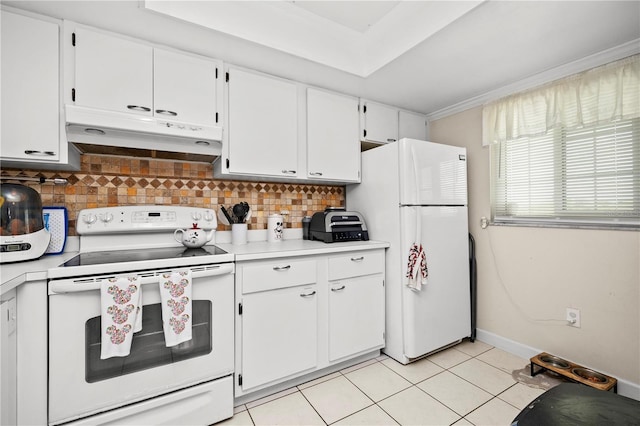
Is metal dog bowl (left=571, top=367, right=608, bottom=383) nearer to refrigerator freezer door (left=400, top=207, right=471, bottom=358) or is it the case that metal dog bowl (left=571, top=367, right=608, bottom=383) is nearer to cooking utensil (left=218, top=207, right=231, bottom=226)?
refrigerator freezer door (left=400, top=207, right=471, bottom=358)

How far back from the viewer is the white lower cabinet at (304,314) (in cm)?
174

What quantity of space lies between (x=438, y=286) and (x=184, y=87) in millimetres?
2405

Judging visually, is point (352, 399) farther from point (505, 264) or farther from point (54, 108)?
point (54, 108)

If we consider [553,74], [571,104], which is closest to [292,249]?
[571,104]

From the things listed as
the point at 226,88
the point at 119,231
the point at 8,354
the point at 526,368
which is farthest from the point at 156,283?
the point at 526,368

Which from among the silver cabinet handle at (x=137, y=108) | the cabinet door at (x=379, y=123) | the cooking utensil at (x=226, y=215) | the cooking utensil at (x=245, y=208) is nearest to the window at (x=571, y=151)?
the cabinet door at (x=379, y=123)

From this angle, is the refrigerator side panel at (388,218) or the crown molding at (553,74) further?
the refrigerator side panel at (388,218)

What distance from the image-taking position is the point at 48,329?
127 centimetres

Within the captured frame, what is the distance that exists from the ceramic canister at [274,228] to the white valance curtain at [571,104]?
2.00 meters

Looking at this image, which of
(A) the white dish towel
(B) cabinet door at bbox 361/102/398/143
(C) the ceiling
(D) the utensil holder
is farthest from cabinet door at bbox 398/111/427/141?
(D) the utensil holder

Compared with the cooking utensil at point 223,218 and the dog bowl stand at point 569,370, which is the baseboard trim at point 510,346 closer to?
the dog bowl stand at point 569,370

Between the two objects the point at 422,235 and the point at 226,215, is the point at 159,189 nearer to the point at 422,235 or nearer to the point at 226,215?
the point at 226,215

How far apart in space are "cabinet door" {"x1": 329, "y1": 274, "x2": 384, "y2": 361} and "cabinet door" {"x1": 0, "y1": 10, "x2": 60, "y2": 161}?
1.92 metres

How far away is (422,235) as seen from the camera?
226 centimetres
